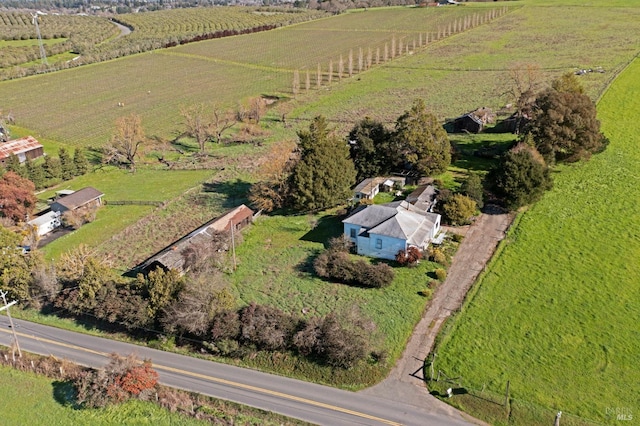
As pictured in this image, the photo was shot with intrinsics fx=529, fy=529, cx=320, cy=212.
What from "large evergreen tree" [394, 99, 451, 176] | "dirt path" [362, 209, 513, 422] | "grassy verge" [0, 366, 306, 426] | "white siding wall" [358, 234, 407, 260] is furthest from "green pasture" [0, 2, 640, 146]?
"grassy verge" [0, 366, 306, 426]

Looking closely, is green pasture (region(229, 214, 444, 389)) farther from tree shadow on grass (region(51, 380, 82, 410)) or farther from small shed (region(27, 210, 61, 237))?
small shed (region(27, 210, 61, 237))

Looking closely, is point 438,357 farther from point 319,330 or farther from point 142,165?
point 142,165

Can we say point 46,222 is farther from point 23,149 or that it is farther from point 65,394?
point 65,394

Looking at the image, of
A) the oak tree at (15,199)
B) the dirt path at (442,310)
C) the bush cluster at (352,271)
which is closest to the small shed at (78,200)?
the oak tree at (15,199)

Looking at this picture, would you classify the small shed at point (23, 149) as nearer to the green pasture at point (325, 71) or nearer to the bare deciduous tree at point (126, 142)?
the green pasture at point (325, 71)

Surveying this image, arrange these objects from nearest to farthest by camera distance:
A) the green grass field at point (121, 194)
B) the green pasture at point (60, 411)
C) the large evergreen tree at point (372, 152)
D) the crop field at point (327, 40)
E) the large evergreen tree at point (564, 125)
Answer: the green pasture at point (60, 411) → the green grass field at point (121, 194) → the large evergreen tree at point (564, 125) → the large evergreen tree at point (372, 152) → the crop field at point (327, 40)

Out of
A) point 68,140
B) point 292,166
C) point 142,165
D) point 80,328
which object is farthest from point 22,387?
point 68,140

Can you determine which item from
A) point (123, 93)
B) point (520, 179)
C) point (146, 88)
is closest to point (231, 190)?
point (520, 179)
